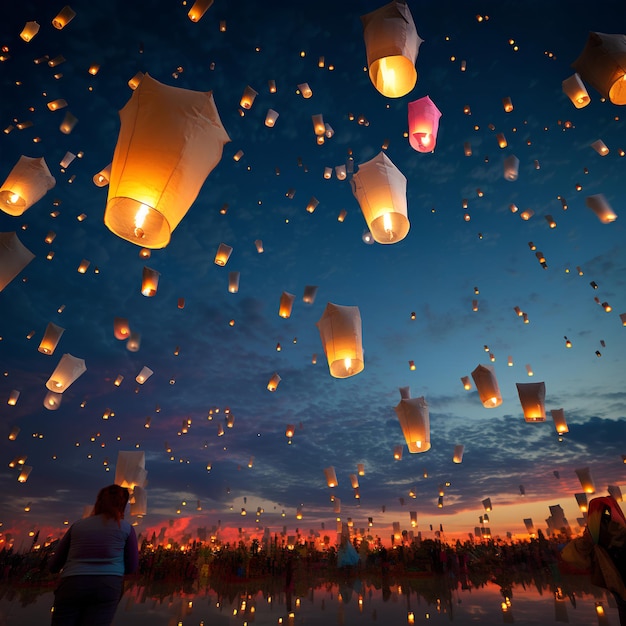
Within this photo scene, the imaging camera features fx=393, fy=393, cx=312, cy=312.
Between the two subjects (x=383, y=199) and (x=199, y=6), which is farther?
(x=199, y=6)

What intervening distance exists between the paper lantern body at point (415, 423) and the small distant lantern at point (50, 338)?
5.96m

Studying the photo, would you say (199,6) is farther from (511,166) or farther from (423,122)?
(511,166)

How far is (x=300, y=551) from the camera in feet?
66.9

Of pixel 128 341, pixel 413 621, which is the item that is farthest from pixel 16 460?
pixel 413 621

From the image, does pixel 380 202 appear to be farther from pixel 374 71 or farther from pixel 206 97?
pixel 206 97

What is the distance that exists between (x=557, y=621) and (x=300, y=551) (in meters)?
18.3

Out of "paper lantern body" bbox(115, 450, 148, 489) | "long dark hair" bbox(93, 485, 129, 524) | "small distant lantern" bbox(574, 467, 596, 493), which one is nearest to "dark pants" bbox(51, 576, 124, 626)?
"long dark hair" bbox(93, 485, 129, 524)

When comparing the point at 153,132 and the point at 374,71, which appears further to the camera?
the point at 374,71

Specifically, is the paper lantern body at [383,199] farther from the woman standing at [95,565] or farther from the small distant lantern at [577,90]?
the small distant lantern at [577,90]

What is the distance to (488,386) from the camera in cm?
661

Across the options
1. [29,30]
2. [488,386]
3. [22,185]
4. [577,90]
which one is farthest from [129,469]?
[577,90]

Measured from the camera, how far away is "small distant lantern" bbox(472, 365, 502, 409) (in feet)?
21.6

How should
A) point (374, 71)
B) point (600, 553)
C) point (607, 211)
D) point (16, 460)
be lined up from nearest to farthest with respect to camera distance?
point (600, 553), point (374, 71), point (607, 211), point (16, 460)

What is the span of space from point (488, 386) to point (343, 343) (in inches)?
137
